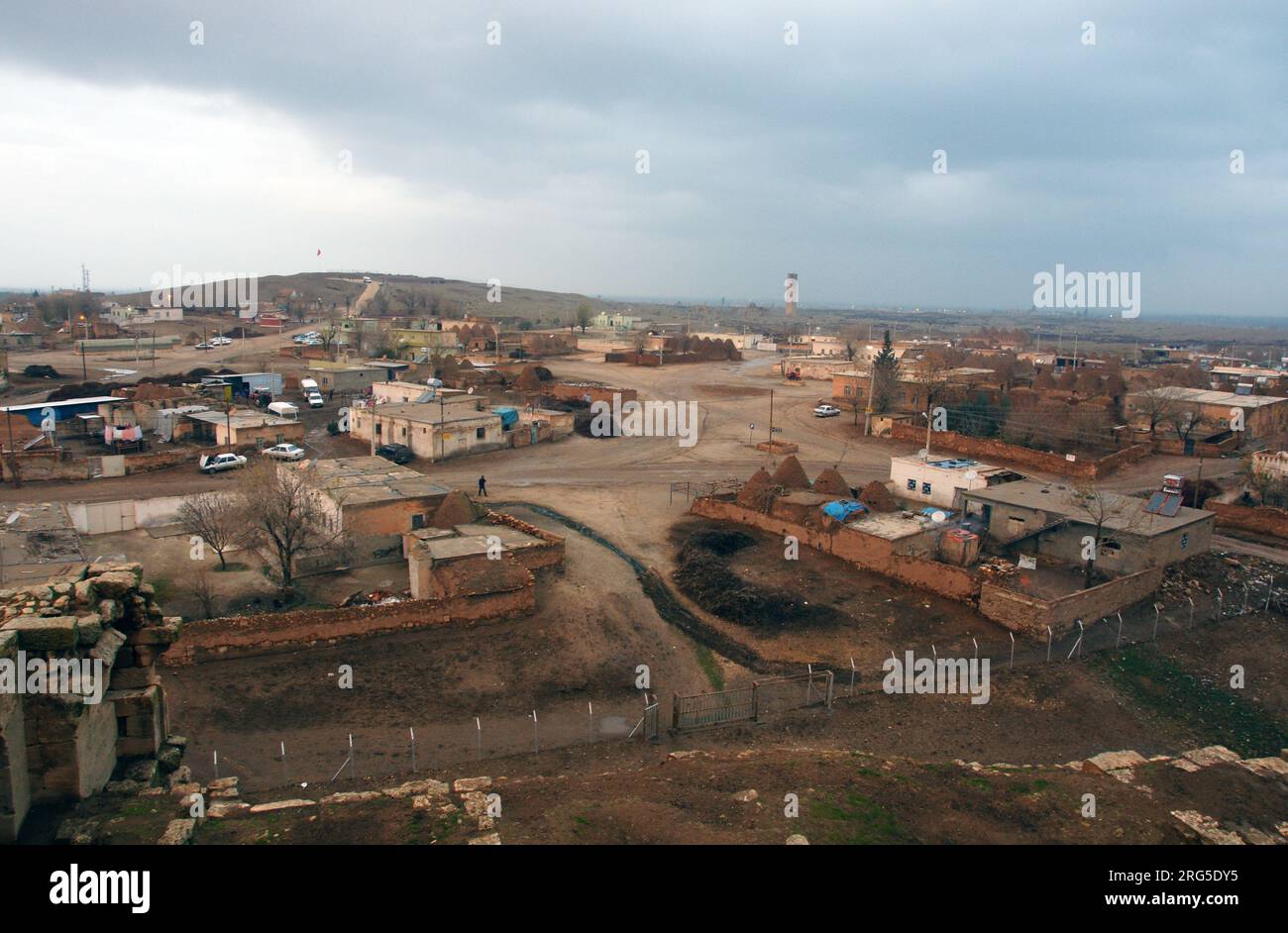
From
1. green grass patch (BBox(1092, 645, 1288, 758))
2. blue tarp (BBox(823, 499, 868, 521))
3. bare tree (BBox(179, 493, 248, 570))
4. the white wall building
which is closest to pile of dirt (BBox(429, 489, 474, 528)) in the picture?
bare tree (BBox(179, 493, 248, 570))

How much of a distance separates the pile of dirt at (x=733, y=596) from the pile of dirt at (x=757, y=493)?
126 inches

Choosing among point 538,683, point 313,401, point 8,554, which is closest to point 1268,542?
point 538,683

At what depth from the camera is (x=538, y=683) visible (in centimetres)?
1752

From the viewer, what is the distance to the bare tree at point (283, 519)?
Answer: 2116 centimetres

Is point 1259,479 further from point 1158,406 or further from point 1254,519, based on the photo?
point 1158,406

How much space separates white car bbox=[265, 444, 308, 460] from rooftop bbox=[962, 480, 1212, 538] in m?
27.8

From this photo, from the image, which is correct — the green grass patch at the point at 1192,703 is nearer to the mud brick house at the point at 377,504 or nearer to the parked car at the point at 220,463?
the mud brick house at the point at 377,504

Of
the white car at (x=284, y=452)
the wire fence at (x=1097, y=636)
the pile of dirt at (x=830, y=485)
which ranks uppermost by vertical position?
the white car at (x=284, y=452)

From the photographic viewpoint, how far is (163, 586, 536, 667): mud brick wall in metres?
17.6

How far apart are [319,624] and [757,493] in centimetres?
1595

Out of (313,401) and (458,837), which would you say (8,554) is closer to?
(458,837)

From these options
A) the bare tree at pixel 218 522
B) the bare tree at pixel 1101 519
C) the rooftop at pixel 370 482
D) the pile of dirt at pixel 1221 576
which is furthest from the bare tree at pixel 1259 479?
the bare tree at pixel 218 522

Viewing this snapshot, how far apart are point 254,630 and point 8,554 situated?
23.6 feet

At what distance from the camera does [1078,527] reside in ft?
80.9
